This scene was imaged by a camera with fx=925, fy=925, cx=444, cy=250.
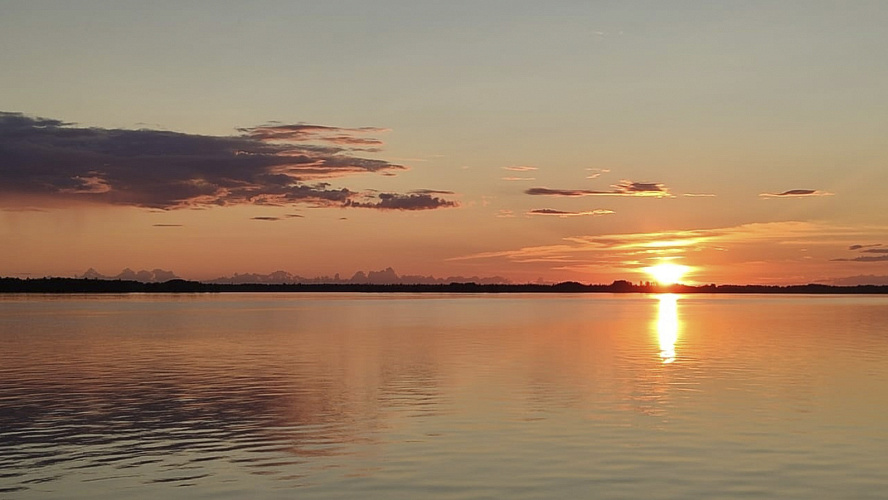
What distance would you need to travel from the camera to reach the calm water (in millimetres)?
21094

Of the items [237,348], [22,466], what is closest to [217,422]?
[22,466]

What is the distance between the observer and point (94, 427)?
28.2 meters

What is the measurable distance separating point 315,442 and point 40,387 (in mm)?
18479

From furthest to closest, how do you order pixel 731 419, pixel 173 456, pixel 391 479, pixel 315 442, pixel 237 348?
pixel 237 348
pixel 731 419
pixel 315 442
pixel 173 456
pixel 391 479

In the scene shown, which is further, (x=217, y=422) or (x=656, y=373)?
(x=656, y=373)

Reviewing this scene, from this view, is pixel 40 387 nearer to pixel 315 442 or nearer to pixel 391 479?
pixel 315 442

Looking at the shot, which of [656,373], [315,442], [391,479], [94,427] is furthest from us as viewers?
[656,373]

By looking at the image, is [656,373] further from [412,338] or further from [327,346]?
[412,338]

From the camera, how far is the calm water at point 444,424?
69.2 feet

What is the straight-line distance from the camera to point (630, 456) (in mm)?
24047

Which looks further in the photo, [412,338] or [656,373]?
[412,338]

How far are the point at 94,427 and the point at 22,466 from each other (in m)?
5.98

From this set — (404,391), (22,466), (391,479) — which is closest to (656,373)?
(404,391)

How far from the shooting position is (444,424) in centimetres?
2917
